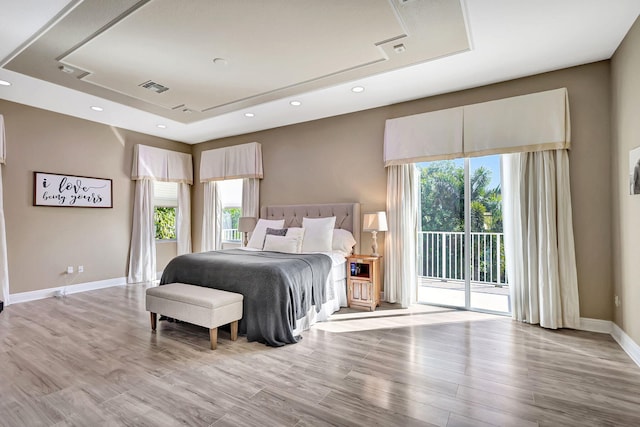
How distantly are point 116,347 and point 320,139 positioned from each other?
3.78 m

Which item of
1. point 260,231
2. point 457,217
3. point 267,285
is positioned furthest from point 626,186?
point 260,231

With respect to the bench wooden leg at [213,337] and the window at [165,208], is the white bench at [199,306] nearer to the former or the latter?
the bench wooden leg at [213,337]

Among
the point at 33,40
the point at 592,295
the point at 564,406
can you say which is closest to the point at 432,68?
the point at 592,295

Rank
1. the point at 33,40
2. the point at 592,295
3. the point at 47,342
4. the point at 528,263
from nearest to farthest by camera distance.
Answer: the point at 33,40 < the point at 47,342 < the point at 592,295 < the point at 528,263

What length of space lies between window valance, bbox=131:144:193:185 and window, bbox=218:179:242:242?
0.84 m

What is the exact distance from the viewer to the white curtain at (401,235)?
4195 mm

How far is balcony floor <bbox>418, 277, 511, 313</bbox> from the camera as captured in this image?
13.2ft

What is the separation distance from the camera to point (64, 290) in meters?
4.80

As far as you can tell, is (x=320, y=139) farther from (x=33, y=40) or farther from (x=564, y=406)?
(x=564, y=406)

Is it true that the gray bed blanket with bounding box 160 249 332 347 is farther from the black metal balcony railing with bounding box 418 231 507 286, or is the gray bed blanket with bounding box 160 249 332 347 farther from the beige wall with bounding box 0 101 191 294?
the beige wall with bounding box 0 101 191 294

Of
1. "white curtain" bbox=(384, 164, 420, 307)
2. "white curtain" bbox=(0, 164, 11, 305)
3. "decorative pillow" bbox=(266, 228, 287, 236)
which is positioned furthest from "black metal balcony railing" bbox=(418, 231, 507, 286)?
"white curtain" bbox=(0, 164, 11, 305)

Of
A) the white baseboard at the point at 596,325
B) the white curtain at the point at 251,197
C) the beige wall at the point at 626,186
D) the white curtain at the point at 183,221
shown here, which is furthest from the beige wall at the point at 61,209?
the beige wall at the point at 626,186

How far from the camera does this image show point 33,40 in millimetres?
2758

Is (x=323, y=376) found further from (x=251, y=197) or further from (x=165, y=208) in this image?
(x=165, y=208)
